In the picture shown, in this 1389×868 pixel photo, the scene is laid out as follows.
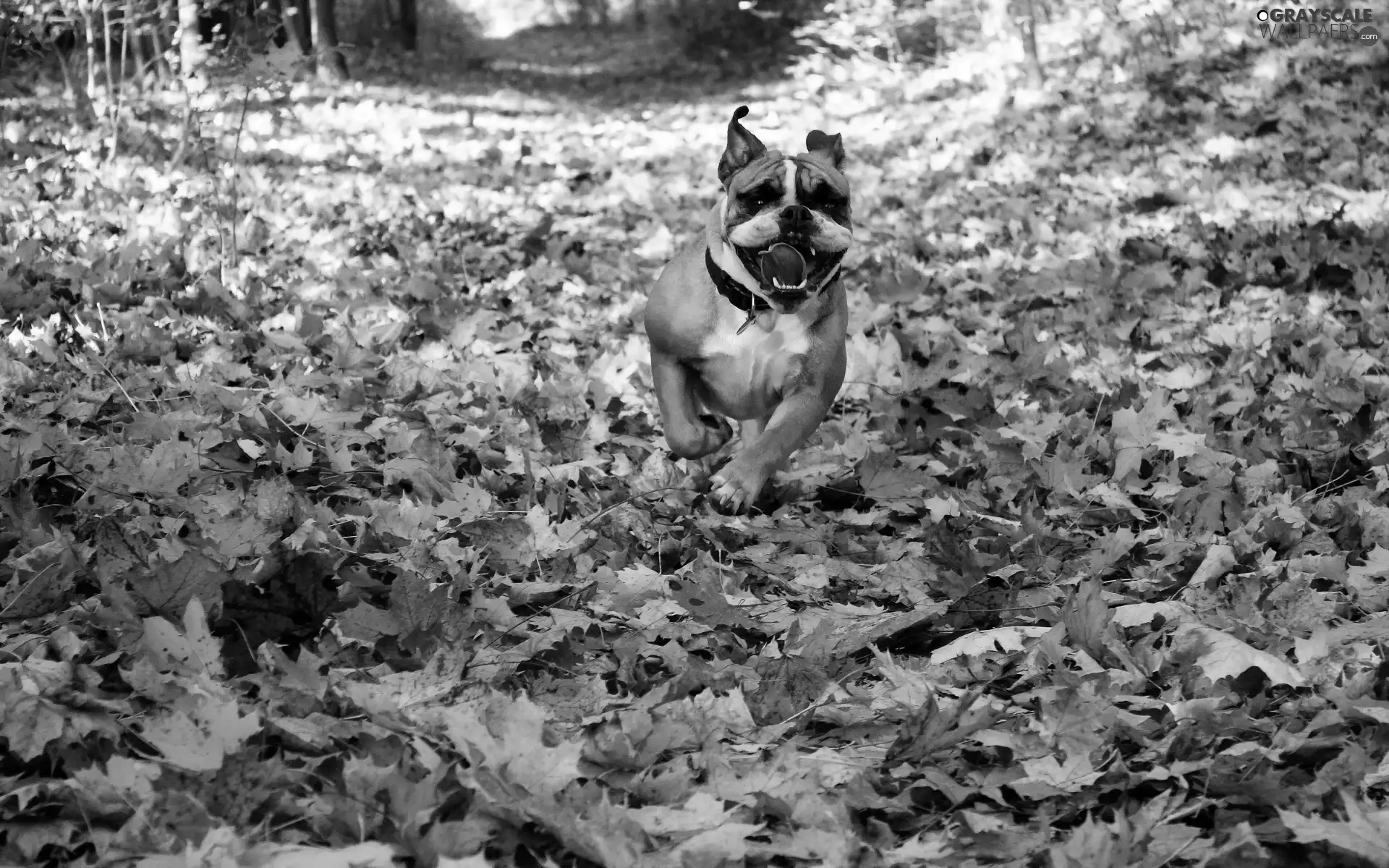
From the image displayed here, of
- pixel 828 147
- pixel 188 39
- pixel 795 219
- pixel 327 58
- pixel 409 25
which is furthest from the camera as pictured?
pixel 409 25

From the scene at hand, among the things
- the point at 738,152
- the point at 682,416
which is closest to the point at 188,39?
the point at 738,152

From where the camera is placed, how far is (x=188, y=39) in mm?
11891

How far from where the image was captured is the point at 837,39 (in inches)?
730

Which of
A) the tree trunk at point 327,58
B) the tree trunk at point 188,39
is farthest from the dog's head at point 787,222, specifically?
the tree trunk at point 327,58

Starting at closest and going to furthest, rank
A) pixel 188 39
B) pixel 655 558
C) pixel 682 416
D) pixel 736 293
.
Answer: pixel 655 558
pixel 736 293
pixel 682 416
pixel 188 39

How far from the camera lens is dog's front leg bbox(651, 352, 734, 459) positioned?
15.6ft

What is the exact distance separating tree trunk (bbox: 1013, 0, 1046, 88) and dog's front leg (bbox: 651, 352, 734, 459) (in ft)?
32.3

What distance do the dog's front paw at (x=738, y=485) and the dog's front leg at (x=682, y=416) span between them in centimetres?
40

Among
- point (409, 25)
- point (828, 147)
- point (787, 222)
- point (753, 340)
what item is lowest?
point (409, 25)

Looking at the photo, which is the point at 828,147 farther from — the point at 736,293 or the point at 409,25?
the point at 409,25

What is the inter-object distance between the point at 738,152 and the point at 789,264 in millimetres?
740

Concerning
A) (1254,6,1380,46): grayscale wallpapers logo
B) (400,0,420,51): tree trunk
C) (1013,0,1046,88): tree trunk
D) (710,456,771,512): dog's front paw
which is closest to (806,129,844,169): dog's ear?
(710,456,771,512): dog's front paw

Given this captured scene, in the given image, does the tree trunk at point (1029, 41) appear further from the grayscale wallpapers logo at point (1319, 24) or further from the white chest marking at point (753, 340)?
the white chest marking at point (753, 340)

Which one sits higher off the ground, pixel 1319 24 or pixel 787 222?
pixel 787 222
